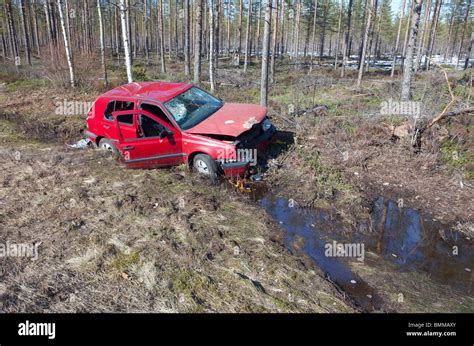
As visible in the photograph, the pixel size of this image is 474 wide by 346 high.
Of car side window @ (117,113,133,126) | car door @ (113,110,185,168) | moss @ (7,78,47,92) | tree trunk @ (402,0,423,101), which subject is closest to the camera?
car door @ (113,110,185,168)

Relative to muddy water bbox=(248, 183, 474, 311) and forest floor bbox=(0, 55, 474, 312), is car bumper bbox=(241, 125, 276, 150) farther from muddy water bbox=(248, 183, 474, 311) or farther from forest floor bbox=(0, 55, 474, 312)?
muddy water bbox=(248, 183, 474, 311)

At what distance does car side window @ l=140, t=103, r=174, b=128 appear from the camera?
762 centimetres

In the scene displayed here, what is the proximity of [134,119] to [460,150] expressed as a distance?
7927 mm

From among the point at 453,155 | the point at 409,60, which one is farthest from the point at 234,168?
the point at 409,60

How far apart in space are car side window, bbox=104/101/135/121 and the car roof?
7.3 inches

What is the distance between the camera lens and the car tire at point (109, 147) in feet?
29.0

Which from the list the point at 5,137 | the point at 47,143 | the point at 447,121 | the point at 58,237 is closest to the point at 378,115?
the point at 447,121

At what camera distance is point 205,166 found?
748 cm

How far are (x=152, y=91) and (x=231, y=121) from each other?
2.31 meters

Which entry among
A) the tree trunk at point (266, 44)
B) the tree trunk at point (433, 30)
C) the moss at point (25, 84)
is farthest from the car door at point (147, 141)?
the tree trunk at point (433, 30)

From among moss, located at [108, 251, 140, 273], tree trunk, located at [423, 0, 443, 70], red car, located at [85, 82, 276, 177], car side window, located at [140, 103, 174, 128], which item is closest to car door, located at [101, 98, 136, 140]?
red car, located at [85, 82, 276, 177]

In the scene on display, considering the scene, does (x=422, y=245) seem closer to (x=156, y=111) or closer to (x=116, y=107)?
(x=156, y=111)
